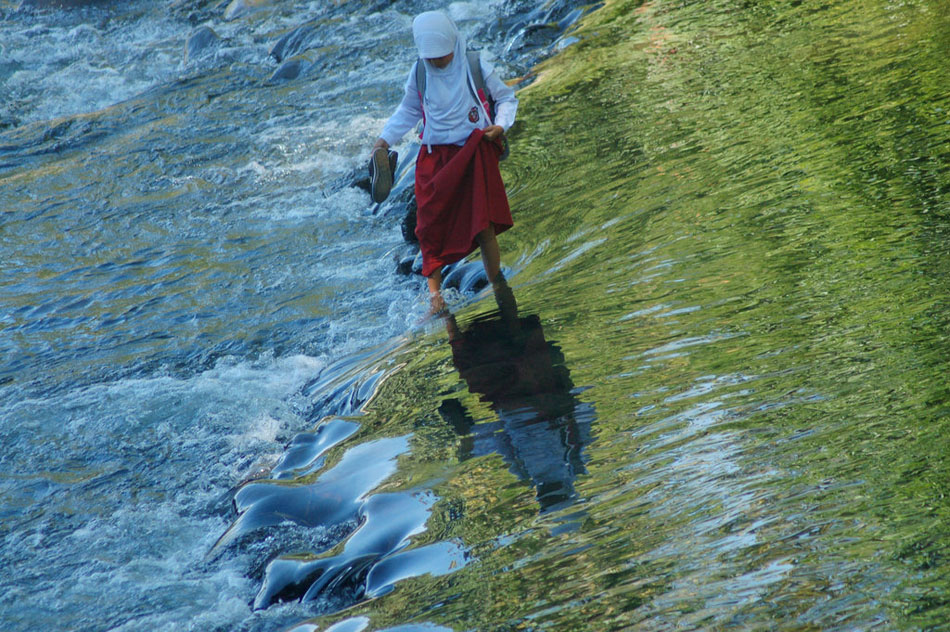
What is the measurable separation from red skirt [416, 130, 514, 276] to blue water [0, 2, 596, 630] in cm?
54

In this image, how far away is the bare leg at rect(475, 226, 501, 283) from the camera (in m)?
5.25

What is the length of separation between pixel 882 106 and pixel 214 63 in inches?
436

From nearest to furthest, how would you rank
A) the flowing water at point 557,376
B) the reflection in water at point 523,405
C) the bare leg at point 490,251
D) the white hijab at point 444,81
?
the flowing water at point 557,376, the reflection in water at point 523,405, the white hijab at point 444,81, the bare leg at point 490,251

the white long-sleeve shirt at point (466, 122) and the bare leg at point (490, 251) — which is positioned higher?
the white long-sleeve shirt at point (466, 122)

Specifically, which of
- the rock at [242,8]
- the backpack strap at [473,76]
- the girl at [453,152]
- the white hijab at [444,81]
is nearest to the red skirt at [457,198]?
the girl at [453,152]

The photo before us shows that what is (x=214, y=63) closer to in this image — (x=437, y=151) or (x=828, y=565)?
(x=437, y=151)

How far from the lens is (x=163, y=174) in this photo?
9938mm

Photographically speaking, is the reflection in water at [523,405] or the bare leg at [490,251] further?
the bare leg at [490,251]

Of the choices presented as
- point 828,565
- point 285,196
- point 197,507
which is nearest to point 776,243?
point 828,565

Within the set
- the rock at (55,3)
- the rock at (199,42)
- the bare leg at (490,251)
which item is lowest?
the bare leg at (490,251)

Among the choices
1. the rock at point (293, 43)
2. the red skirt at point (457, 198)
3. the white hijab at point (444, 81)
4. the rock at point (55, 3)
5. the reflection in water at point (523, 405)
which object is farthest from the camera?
the rock at point (55, 3)

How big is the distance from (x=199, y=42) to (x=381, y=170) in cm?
1078

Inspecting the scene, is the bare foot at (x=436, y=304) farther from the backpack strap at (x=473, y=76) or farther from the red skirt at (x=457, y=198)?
the backpack strap at (x=473, y=76)

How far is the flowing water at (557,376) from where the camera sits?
A: 256 centimetres
